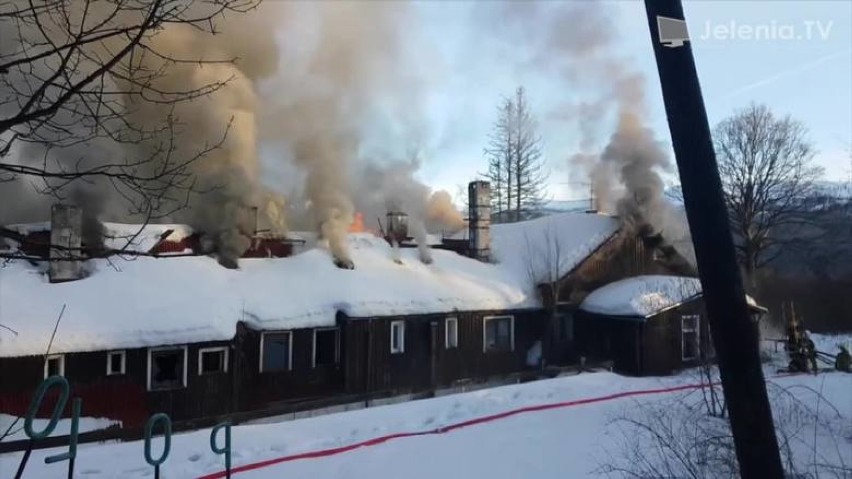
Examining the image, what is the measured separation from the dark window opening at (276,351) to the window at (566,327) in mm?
9392

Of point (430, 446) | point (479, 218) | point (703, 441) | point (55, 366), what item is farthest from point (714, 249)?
point (479, 218)

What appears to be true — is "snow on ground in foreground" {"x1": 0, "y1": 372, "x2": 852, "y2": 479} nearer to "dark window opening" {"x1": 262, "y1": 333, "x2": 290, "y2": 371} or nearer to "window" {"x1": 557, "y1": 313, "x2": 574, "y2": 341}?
"dark window opening" {"x1": 262, "y1": 333, "x2": 290, "y2": 371}

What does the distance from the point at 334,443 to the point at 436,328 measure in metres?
10.4

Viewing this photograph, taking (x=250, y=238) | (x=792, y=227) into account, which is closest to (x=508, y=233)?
(x=250, y=238)

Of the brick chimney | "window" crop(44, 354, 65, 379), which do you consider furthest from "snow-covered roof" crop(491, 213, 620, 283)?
"window" crop(44, 354, 65, 379)

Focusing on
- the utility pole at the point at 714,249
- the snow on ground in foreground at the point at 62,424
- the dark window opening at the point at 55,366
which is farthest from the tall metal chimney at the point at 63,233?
the utility pole at the point at 714,249

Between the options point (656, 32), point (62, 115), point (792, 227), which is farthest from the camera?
point (792, 227)

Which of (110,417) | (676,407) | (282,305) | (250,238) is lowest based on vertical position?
(110,417)

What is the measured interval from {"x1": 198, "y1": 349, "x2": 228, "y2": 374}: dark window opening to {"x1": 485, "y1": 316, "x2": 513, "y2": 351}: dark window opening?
312 inches

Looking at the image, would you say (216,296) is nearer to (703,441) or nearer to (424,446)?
(424,446)

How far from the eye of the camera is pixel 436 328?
17672 mm

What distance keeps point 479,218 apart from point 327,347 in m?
8.39

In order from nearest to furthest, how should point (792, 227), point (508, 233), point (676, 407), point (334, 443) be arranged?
point (334, 443), point (676, 407), point (508, 233), point (792, 227)

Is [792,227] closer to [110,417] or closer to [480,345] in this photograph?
[480,345]
